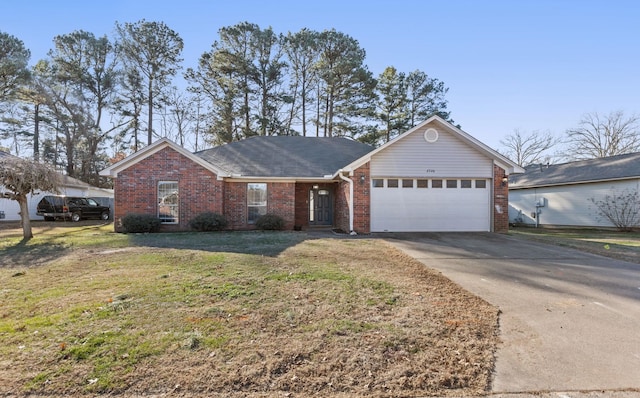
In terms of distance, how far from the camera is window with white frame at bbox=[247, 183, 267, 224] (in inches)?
580

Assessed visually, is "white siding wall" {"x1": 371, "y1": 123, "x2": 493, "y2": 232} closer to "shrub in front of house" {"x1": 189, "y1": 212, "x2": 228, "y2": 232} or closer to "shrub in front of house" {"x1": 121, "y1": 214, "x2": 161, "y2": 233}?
"shrub in front of house" {"x1": 189, "y1": 212, "x2": 228, "y2": 232}

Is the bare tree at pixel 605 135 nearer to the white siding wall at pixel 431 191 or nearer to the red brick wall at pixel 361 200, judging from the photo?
the white siding wall at pixel 431 191

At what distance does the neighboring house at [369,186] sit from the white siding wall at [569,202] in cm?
709

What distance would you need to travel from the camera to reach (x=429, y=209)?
43.7 ft

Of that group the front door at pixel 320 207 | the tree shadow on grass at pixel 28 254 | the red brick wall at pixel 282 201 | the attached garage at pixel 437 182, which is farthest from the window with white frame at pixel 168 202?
the attached garage at pixel 437 182

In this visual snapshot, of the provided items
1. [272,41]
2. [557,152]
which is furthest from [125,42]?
[557,152]

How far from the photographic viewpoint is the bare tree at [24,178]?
10.6 meters

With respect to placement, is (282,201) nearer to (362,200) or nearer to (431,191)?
(362,200)

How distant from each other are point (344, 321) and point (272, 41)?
2715 centimetres

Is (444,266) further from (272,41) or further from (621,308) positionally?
(272,41)

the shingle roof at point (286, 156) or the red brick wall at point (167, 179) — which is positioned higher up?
the shingle roof at point (286, 156)

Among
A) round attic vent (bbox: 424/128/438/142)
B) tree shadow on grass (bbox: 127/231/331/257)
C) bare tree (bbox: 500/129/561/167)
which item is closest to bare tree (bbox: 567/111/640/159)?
bare tree (bbox: 500/129/561/167)

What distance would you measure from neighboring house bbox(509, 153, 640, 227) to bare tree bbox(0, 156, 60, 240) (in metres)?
24.1

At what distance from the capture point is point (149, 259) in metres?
7.35
